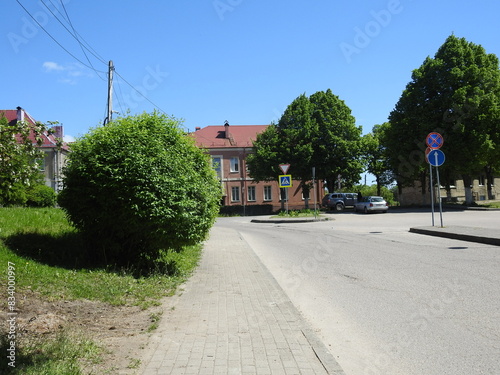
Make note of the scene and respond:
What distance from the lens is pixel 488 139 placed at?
3356 cm

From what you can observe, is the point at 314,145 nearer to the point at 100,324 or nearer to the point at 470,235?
the point at 470,235

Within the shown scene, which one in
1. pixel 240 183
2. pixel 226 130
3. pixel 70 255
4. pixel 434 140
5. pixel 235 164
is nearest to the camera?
pixel 70 255

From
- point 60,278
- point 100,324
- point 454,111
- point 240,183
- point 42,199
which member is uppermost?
point 454,111

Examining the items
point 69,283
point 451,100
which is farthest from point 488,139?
point 69,283

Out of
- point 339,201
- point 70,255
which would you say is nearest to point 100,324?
point 70,255

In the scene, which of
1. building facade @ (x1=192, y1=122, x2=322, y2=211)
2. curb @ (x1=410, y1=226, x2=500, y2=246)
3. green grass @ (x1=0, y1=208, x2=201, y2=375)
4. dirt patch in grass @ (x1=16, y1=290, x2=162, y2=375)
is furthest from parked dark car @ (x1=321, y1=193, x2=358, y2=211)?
dirt patch in grass @ (x1=16, y1=290, x2=162, y2=375)

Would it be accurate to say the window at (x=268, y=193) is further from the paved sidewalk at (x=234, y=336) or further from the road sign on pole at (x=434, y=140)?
the paved sidewalk at (x=234, y=336)

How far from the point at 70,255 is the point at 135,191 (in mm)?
2013

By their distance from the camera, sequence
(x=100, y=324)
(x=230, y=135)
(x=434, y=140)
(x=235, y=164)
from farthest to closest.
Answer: (x=230, y=135), (x=235, y=164), (x=434, y=140), (x=100, y=324)

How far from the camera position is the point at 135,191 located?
24.6 feet

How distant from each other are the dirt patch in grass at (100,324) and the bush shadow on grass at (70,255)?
6.57ft

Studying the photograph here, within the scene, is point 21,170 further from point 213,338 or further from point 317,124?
point 317,124

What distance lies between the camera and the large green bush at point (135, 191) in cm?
755

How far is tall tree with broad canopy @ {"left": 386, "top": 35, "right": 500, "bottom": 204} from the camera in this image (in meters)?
34.2
